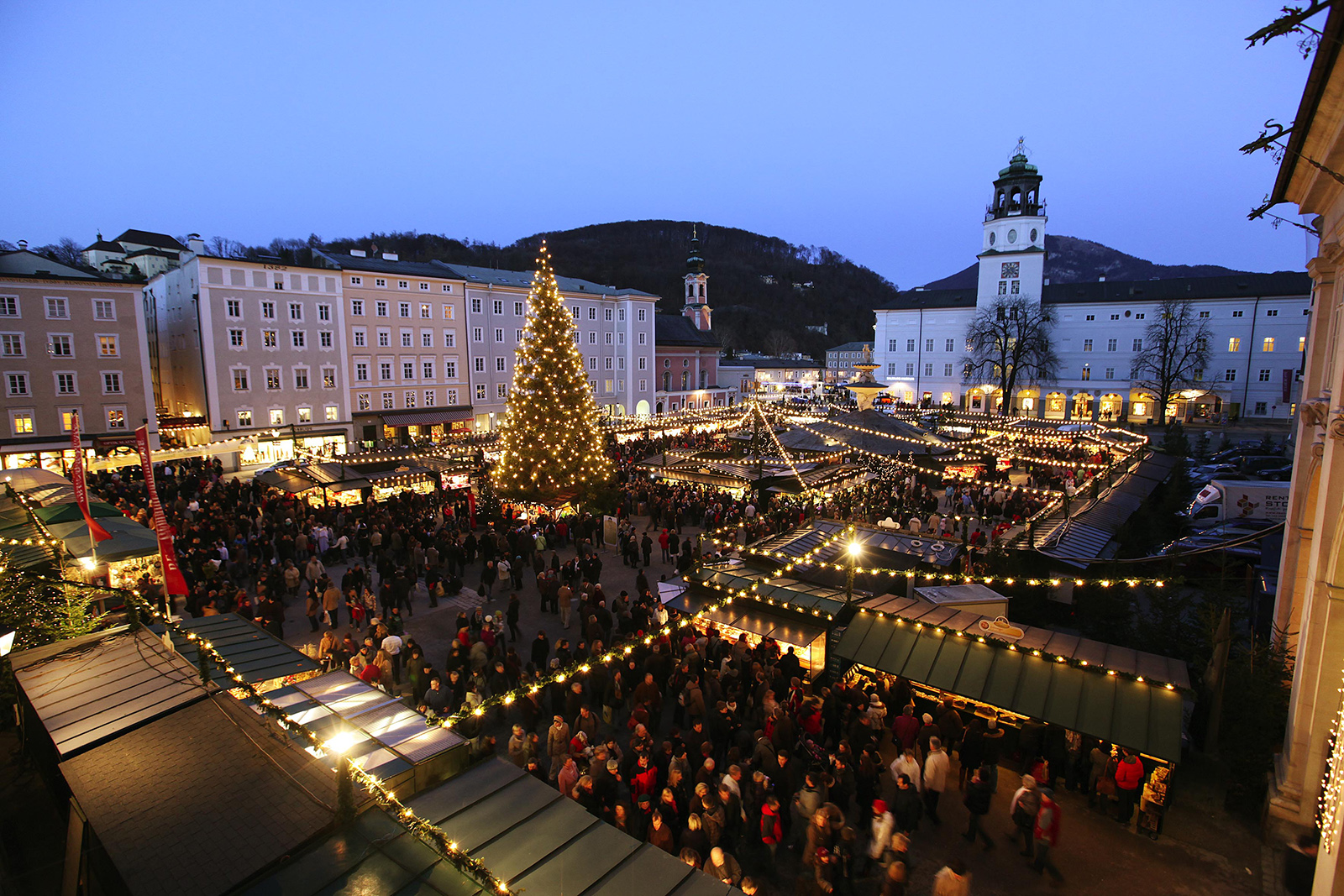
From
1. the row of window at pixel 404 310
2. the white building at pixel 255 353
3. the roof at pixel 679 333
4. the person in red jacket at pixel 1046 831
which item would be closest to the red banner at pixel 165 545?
the person in red jacket at pixel 1046 831

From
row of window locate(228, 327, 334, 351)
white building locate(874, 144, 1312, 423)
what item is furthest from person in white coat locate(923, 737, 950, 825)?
white building locate(874, 144, 1312, 423)

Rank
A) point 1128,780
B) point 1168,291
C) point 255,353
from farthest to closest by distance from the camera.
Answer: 1. point 1168,291
2. point 255,353
3. point 1128,780

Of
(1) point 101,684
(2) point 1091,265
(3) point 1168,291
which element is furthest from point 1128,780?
(2) point 1091,265

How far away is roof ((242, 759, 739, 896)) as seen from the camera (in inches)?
154

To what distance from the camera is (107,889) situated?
173 inches

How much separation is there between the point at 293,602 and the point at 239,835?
36.4ft

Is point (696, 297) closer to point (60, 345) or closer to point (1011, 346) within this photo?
point (1011, 346)

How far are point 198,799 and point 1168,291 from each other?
65.2 meters

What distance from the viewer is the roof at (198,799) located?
4.02 metres

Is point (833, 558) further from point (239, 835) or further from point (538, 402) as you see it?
point (538, 402)

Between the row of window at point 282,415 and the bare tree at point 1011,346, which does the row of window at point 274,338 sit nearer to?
the row of window at point 282,415

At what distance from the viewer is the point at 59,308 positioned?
28.1 m

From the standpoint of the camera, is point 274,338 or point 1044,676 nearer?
point 1044,676

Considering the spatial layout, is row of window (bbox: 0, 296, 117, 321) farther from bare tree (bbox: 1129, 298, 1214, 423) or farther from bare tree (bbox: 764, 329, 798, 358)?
bare tree (bbox: 764, 329, 798, 358)
